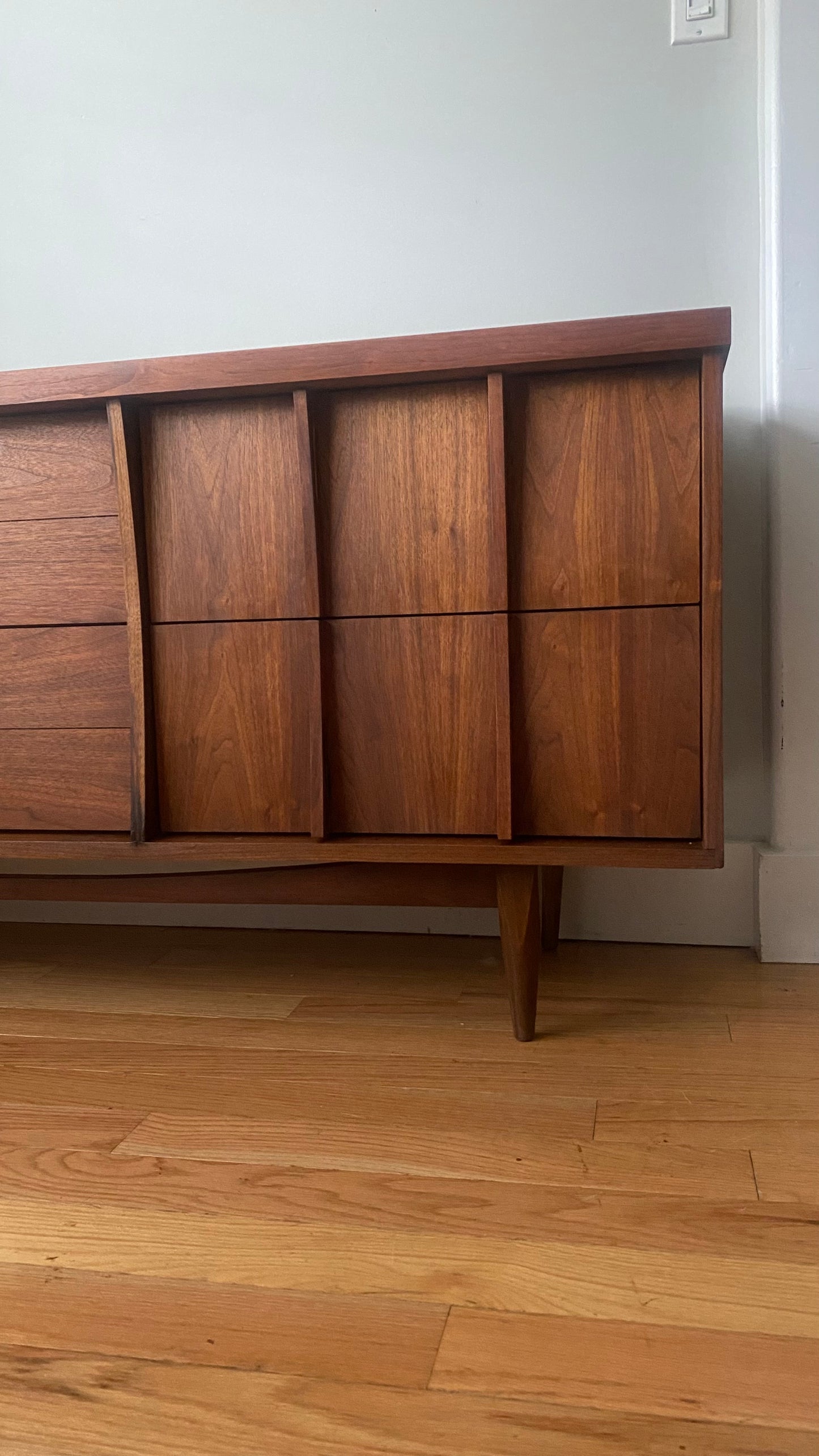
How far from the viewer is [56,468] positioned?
3.81ft

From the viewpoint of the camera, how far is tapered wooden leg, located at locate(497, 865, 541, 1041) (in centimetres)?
112

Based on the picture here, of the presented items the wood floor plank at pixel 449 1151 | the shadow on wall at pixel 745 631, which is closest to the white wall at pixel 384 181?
the shadow on wall at pixel 745 631

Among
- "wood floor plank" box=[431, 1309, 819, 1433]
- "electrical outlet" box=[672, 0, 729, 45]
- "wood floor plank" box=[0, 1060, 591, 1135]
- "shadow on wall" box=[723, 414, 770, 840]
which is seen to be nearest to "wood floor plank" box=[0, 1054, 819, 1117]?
"wood floor plank" box=[0, 1060, 591, 1135]

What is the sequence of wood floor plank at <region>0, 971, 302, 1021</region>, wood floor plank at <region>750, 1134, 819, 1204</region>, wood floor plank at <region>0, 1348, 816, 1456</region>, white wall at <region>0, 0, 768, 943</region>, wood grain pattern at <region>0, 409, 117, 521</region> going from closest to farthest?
wood floor plank at <region>0, 1348, 816, 1456</region>, wood floor plank at <region>750, 1134, 819, 1204</region>, wood grain pattern at <region>0, 409, 117, 521</region>, wood floor plank at <region>0, 971, 302, 1021</region>, white wall at <region>0, 0, 768, 943</region>

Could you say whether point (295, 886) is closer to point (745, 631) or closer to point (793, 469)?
point (745, 631)

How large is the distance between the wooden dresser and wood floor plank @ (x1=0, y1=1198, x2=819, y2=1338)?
1.35ft

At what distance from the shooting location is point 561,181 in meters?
1.42

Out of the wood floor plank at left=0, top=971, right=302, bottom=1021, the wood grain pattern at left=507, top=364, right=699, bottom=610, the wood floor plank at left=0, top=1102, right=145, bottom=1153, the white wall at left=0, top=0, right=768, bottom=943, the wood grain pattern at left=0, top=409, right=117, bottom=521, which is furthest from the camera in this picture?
the white wall at left=0, top=0, right=768, bottom=943

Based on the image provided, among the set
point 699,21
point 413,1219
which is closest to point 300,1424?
point 413,1219

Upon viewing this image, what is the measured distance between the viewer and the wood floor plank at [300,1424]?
547mm

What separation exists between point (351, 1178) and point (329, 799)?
42cm

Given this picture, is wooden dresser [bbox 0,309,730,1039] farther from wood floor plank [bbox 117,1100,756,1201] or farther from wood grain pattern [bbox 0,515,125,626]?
wood floor plank [bbox 117,1100,756,1201]

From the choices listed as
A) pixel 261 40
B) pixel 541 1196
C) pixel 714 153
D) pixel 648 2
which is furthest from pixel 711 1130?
pixel 261 40

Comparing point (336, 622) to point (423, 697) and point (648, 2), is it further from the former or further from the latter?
point (648, 2)
